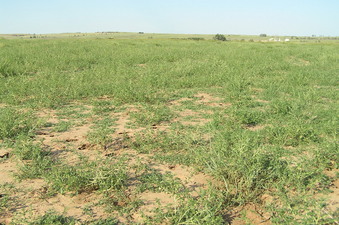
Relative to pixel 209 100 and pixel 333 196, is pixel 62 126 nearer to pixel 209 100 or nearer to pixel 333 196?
pixel 209 100

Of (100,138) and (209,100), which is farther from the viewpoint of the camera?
(209,100)

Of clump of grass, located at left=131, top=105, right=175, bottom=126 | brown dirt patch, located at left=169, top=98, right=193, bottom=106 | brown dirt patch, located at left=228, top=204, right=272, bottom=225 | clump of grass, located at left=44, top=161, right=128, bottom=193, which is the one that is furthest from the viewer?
brown dirt patch, located at left=169, top=98, right=193, bottom=106

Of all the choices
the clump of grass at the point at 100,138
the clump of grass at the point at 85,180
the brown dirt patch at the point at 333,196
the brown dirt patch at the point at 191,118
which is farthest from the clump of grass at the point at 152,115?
the brown dirt patch at the point at 333,196

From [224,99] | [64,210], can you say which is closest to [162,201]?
[64,210]

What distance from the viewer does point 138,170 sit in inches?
123

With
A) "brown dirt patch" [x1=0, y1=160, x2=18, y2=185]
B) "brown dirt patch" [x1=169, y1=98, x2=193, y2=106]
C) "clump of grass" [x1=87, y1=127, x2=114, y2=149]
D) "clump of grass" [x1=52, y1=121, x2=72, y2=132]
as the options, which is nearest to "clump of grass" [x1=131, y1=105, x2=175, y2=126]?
"brown dirt patch" [x1=169, y1=98, x2=193, y2=106]

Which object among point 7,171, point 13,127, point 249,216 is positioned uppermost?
point 13,127

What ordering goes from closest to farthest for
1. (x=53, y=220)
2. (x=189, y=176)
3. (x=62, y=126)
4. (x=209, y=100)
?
1. (x=53, y=220)
2. (x=189, y=176)
3. (x=62, y=126)
4. (x=209, y=100)

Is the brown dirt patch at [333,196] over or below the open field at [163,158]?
below

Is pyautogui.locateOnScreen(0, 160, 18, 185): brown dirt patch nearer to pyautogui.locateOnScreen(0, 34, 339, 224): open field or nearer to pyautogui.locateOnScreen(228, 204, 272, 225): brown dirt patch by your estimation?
pyautogui.locateOnScreen(0, 34, 339, 224): open field

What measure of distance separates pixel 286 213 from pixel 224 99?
3795 millimetres

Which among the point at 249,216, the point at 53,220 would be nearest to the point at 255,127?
the point at 249,216

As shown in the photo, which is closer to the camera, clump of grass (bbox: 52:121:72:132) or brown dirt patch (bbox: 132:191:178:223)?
brown dirt patch (bbox: 132:191:178:223)

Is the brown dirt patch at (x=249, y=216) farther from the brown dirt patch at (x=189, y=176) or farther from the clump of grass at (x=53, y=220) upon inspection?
the clump of grass at (x=53, y=220)
